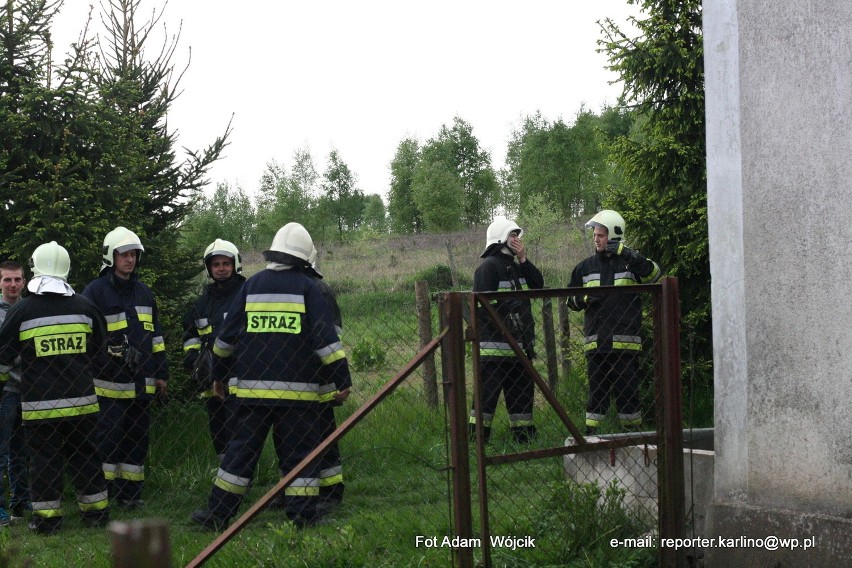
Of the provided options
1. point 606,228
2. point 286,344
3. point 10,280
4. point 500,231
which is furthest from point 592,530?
A: point 10,280

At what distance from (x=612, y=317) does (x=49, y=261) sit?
438 cm

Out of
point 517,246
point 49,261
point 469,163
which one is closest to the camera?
point 49,261

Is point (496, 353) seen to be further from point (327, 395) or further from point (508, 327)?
point (327, 395)

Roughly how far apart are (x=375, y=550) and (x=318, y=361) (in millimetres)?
1338

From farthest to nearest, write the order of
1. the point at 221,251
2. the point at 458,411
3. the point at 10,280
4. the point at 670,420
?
1. the point at 221,251
2. the point at 10,280
3. the point at 670,420
4. the point at 458,411

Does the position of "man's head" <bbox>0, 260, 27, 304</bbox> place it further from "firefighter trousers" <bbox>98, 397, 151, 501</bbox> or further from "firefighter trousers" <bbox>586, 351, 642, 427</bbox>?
"firefighter trousers" <bbox>586, 351, 642, 427</bbox>

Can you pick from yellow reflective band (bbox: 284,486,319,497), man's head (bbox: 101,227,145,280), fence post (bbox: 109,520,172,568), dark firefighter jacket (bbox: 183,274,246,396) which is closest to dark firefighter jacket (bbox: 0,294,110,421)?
man's head (bbox: 101,227,145,280)

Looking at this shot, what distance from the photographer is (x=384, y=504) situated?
615 centimetres

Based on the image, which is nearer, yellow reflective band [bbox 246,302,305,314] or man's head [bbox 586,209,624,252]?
yellow reflective band [bbox 246,302,305,314]

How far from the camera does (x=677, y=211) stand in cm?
823

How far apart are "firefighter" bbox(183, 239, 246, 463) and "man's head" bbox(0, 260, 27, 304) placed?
1.41m

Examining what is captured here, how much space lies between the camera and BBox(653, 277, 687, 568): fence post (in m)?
4.58

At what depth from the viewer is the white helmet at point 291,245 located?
569 centimetres

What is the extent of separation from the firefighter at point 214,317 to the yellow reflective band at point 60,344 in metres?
1.18
